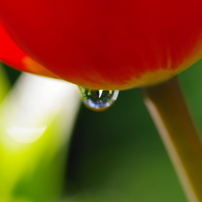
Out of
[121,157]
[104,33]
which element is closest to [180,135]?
[104,33]

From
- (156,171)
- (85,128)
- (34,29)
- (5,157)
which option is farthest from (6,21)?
(85,128)

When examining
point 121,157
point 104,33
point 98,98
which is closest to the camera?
point 104,33

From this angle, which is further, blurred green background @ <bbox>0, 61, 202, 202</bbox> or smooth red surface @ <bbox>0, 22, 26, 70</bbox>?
blurred green background @ <bbox>0, 61, 202, 202</bbox>

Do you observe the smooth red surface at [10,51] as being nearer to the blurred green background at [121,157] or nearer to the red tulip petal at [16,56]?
the red tulip petal at [16,56]

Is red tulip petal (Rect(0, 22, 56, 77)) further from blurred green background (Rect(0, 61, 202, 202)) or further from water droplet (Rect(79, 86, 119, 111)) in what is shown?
blurred green background (Rect(0, 61, 202, 202))

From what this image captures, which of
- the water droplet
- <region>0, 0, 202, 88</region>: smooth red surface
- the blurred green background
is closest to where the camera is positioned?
<region>0, 0, 202, 88</region>: smooth red surface

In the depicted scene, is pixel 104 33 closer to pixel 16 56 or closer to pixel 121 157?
pixel 16 56

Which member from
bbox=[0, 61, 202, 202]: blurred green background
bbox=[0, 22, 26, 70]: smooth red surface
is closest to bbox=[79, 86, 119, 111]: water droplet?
bbox=[0, 22, 26, 70]: smooth red surface
